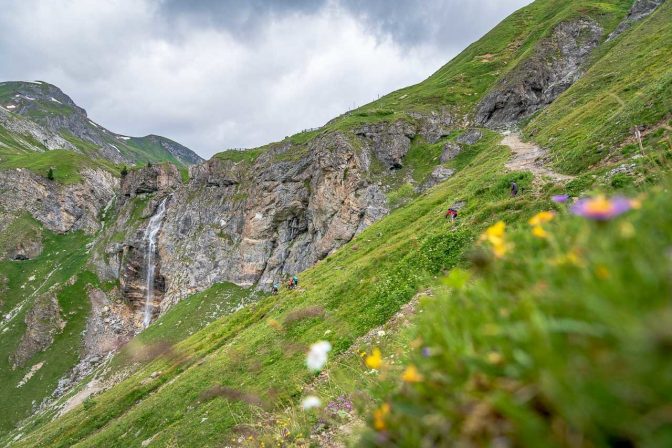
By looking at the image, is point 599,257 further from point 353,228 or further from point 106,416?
point 353,228

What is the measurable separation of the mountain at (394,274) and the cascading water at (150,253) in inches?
19.7

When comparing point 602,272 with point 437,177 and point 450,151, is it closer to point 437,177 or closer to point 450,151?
point 437,177

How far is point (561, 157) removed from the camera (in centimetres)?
2491

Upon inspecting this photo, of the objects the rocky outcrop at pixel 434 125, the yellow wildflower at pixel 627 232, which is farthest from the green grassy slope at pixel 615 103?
the rocky outcrop at pixel 434 125

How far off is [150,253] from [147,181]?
36907 mm

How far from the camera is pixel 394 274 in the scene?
19.7m

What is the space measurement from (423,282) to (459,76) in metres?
101

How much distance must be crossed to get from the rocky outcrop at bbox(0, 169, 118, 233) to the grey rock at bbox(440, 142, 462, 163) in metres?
116

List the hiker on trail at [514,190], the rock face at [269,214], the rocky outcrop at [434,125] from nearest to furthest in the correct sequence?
the hiker on trail at [514,190] < the rock face at [269,214] < the rocky outcrop at [434,125]

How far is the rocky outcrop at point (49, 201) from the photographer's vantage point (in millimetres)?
121000

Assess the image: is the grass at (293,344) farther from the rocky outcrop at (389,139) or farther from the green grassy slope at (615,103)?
the rocky outcrop at (389,139)

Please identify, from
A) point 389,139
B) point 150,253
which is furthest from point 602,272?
point 150,253

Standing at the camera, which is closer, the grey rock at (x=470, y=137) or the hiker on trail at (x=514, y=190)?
the hiker on trail at (x=514, y=190)

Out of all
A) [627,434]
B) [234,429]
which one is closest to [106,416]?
[234,429]
